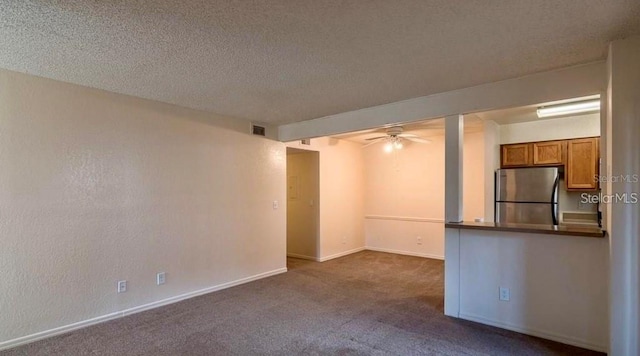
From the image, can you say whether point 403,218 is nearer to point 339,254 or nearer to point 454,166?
point 339,254

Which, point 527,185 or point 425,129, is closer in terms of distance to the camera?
point 527,185

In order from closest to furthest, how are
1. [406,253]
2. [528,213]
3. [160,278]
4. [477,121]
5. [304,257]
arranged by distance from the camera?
1. [160,278]
2. [528,213]
3. [477,121]
4. [304,257]
5. [406,253]

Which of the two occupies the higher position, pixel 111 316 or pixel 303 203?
pixel 303 203

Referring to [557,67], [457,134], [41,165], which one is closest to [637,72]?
[557,67]

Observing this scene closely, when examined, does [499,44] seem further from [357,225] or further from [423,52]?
[357,225]

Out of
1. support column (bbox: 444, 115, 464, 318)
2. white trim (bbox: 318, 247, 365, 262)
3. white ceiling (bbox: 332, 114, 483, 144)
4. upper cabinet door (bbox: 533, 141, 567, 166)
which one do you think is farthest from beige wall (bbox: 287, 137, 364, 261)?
upper cabinet door (bbox: 533, 141, 567, 166)

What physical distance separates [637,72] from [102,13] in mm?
3610

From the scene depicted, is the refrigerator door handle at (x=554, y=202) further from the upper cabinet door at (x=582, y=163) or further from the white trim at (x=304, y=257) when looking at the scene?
the white trim at (x=304, y=257)

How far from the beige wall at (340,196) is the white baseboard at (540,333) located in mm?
3199

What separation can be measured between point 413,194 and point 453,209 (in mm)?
3082

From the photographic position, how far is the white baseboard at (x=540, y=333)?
108 inches

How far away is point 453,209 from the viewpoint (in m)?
3.51

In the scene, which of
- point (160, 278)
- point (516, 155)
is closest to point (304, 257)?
point (160, 278)

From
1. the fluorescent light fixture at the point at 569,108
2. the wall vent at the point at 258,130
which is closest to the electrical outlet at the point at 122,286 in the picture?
the wall vent at the point at 258,130
